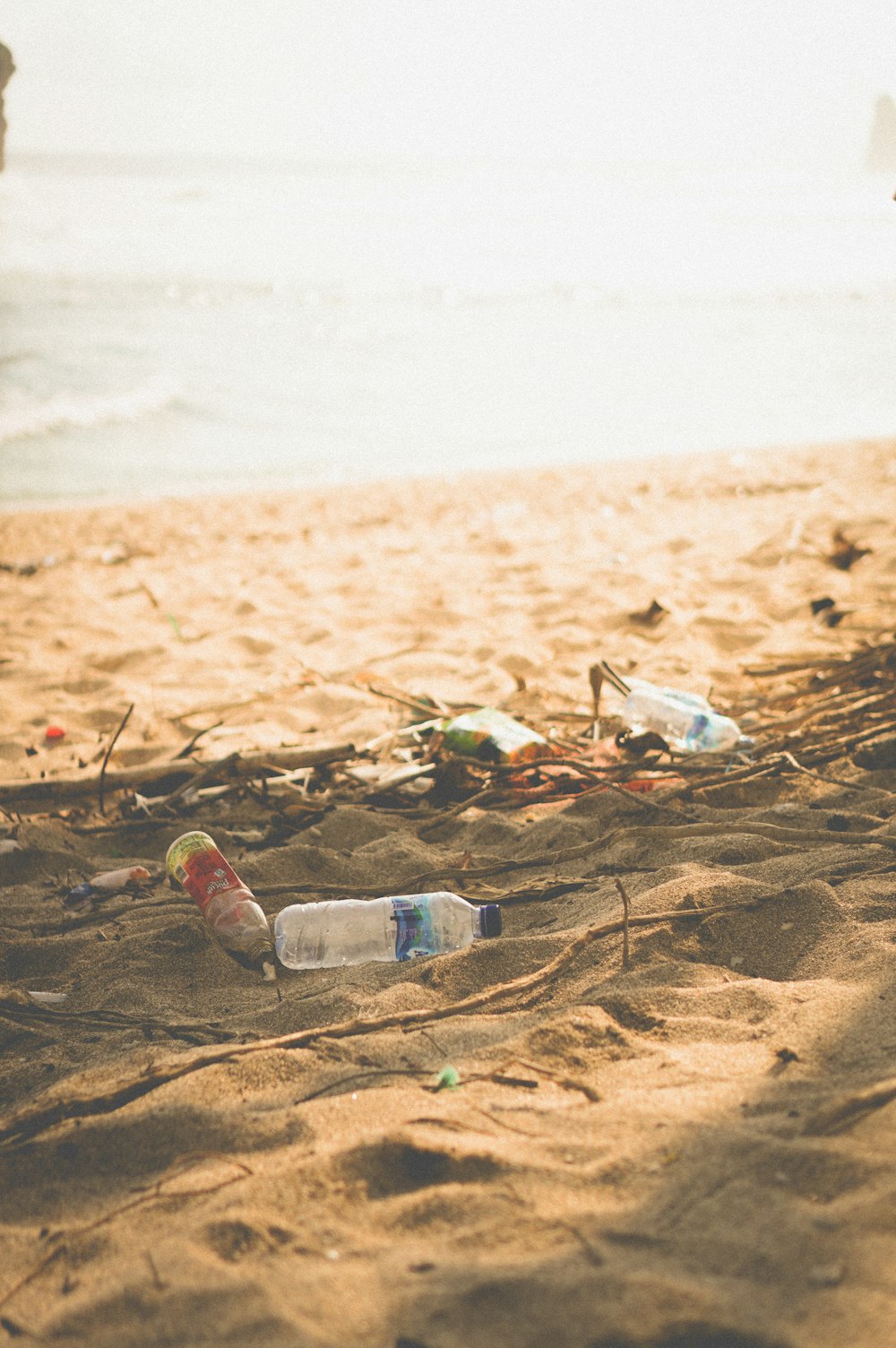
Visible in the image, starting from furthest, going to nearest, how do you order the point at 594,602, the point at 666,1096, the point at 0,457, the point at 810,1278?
the point at 0,457
the point at 594,602
the point at 666,1096
the point at 810,1278

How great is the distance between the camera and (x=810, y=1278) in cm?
110

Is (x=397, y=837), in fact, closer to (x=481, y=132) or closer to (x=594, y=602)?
(x=594, y=602)

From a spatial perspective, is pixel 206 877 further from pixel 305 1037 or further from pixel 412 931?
pixel 305 1037

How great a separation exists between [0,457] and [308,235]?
22435 millimetres

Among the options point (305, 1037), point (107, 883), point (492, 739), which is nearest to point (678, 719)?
point (492, 739)

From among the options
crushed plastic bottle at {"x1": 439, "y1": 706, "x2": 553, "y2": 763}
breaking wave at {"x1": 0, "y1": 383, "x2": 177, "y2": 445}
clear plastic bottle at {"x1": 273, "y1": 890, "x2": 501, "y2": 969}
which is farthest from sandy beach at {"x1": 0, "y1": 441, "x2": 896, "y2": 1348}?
breaking wave at {"x1": 0, "y1": 383, "x2": 177, "y2": 445}

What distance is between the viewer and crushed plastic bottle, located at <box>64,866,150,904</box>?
8.54 feet

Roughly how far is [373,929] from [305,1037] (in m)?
0.57

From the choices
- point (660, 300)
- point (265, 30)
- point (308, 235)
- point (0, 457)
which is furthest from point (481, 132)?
point (0, 457)

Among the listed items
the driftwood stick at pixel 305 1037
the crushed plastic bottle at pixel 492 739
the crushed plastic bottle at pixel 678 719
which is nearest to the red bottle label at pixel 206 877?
the driftwood stick at pixel 305 1037

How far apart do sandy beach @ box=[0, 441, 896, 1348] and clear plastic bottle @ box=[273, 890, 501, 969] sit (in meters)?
0.11

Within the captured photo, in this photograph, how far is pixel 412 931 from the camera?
229cm

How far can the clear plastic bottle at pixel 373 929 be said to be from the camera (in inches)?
90.2

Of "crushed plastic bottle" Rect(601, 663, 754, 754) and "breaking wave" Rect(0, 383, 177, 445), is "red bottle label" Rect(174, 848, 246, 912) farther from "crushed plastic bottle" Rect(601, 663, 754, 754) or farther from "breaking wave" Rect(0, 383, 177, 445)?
"breaking wave" Rect(0, 383, 177, 445)
